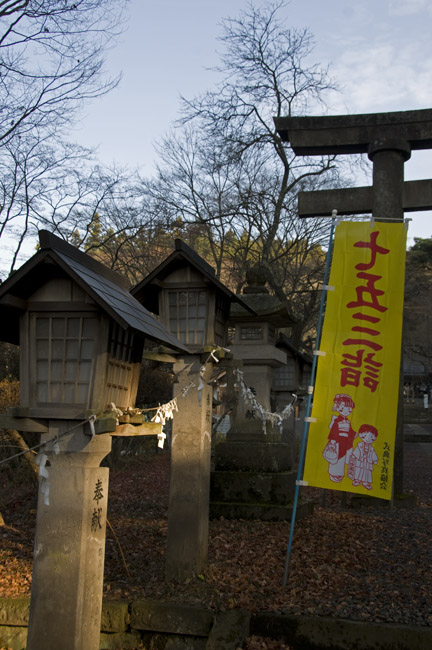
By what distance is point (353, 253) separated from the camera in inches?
261

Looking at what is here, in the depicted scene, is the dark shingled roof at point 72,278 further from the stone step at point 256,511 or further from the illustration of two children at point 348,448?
the stone step at point 256,511

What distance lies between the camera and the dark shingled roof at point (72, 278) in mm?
4418

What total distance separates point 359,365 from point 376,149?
570 centimetres

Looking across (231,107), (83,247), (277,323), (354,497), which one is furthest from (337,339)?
(231,107)

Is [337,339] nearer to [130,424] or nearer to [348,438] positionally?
[348,438]

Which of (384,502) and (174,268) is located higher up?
(174,268)

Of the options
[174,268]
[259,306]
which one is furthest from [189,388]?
[259,306]

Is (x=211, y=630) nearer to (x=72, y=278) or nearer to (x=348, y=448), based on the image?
(x=348, y=448)

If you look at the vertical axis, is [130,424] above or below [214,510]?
above

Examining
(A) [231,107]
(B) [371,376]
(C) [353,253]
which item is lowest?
(B) [371,376]

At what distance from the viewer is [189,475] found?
6.74 metres

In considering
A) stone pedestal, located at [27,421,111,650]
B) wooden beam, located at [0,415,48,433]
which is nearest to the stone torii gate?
stone pedestal, located at [27,421,111,650]

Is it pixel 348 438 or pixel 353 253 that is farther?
pixel 353 253

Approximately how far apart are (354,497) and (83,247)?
12354mm
